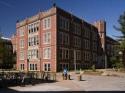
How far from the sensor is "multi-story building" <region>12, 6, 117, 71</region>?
184ft

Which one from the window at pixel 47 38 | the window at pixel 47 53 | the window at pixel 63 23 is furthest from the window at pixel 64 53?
the window at pixel 63 23

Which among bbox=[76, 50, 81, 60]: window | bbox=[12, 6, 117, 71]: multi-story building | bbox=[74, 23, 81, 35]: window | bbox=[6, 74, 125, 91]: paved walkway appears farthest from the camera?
bbox=[76, 50, 81, 60]: window

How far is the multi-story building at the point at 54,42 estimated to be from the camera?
2210 inches

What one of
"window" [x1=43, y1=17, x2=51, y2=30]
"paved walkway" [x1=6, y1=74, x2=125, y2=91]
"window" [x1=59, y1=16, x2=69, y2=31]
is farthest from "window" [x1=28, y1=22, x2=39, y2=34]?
"paved walkway" [x1=6, y1=74, x2=125, y2=91]

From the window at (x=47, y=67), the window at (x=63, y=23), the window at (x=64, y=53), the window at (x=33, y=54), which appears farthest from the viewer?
the window at (x=33, y=54)

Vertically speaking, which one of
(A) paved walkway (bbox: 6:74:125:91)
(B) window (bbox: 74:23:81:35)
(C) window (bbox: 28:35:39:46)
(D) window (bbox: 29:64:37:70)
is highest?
(B) window (bbox: 74:23:81:35)

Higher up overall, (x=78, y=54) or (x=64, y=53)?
(x=64, y=53)

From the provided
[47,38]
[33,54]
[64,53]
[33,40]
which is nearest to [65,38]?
[64,53]

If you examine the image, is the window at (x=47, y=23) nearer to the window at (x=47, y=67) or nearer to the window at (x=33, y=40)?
the window at (x=33, y=40)

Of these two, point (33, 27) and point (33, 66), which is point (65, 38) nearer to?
point (33, 27)

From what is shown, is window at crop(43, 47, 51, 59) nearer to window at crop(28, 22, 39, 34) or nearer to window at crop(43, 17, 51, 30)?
window at crop(43, 17, 51, 30)

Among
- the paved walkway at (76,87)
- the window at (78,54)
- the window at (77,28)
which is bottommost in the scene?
the paved walkway at (76,87)

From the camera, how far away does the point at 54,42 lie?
5566cm

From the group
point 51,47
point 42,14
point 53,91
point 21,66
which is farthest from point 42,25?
point 53,91
